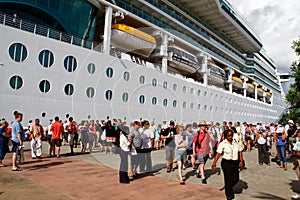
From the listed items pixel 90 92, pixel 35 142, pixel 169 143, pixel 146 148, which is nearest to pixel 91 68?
pixel 90 92

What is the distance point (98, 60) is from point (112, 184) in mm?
10694

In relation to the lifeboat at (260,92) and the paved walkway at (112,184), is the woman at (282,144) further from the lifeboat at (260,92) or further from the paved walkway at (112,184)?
the lifeboat at (260,92)

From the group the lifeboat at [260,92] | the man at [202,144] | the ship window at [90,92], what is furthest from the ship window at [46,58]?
the lifeboat at [260,92]

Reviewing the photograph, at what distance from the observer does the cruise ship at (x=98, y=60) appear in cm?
1076

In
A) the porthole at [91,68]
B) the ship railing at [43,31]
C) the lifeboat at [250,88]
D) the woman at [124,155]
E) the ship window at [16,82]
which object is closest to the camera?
the woman at [124,155]

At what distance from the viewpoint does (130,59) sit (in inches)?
645

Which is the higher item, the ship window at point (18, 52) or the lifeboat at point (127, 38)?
the lifeboat at point (127, 38)

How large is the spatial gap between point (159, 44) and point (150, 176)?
618 inches

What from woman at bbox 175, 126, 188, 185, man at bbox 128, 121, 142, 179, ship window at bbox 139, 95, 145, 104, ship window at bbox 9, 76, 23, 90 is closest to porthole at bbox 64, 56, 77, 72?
ship window at bbox 9, 76, 23, 90

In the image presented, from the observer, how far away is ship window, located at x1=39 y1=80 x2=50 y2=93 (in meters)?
11.6

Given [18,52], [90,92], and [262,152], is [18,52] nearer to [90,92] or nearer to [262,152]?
[90,92]

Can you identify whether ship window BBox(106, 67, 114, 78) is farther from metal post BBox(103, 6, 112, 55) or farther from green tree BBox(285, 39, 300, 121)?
green tree BBox(285, 39, 300, 121)

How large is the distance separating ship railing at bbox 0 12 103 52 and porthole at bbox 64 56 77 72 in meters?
1.02

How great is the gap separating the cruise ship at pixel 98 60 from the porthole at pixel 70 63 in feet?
0.19
